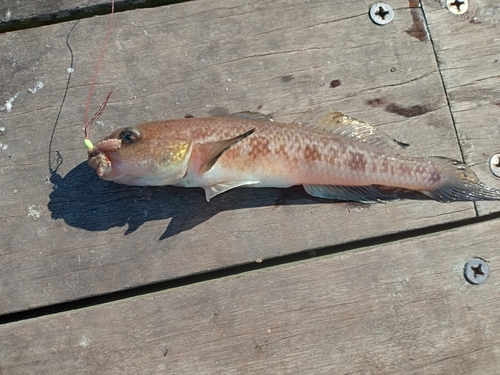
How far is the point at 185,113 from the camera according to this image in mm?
2779

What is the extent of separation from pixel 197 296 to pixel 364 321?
0.99 m

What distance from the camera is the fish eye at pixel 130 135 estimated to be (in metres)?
2.41

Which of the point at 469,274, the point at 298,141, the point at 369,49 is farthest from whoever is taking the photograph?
the point at 369,49

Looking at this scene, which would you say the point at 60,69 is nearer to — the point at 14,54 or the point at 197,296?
the point at 14,54

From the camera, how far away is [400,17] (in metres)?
2.98

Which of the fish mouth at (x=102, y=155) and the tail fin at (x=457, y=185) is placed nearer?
the fish mouth at (x=102, y=155)

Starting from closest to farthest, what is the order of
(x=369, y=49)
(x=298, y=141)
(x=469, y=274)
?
(x=298, y=141) < (x=469, y=274) < (x=369, y=49)

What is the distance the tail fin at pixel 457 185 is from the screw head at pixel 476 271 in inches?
15.1

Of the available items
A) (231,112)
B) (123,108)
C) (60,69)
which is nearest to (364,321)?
(231,112)

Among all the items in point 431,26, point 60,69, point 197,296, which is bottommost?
point 197,296

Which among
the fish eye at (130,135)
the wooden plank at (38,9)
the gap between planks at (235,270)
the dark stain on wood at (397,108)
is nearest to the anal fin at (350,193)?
the gap between planks at (235,270)

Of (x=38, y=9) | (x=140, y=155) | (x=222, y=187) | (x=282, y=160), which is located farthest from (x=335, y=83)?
(x=38, y=9)

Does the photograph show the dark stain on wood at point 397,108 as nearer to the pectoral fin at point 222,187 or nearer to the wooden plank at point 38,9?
the pectoral fin at point 222,187

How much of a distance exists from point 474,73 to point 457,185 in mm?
816
